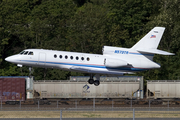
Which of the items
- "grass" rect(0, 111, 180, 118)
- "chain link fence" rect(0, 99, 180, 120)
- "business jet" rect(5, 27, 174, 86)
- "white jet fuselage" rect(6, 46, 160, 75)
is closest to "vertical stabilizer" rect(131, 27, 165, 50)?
"business jet" rect(5, 27, 174, 86)

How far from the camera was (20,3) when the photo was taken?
87.8 meters

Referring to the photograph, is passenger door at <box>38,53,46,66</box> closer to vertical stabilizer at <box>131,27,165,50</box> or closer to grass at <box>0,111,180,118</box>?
grass at <box>0,111,180,118</box>

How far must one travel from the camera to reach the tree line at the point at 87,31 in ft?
230

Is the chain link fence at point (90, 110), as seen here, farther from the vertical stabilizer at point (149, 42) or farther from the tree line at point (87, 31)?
the tree line at point (87, 31)

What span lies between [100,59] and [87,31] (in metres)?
33.9

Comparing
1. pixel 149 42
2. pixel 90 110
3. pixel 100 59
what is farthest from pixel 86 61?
pixel 149 42

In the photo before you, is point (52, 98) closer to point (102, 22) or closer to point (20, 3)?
point (102, 22)

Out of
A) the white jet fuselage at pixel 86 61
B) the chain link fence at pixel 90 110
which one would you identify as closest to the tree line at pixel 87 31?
the chain link fence at pixel 90 110

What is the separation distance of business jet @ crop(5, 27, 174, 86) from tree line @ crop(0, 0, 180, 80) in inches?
1126

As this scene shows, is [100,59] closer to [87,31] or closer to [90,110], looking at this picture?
[90,110]

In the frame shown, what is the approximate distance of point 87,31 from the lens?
72.5 m

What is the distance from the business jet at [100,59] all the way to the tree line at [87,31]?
1126 inches

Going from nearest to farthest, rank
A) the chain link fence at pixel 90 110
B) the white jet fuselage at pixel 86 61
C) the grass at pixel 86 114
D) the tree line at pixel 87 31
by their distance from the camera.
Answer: the grass at pixel 86 114, the white jet fuselage at pixel 86 61, the chain link fence at pixel 90 110, the tree line at pixel 87 31

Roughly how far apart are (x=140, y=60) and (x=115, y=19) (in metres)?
42.4
